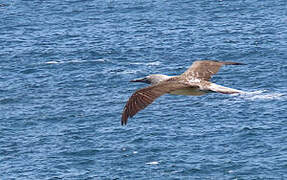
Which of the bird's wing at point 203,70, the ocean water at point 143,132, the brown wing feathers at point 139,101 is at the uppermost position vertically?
the brown wing feathers at point 139,101

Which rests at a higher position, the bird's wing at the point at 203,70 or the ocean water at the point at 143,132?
the bird's wing at the point at 203,70

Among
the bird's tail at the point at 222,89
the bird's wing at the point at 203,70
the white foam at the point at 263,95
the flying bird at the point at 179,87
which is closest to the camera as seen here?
the flying bird at the point at 179,87

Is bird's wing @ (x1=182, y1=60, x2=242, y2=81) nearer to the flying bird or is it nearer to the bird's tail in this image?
the flying bird

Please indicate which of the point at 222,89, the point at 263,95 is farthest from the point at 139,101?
the point at 263,95

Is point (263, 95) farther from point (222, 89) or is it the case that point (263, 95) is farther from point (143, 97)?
point (143, 97)

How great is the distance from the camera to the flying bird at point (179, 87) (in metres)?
41.7

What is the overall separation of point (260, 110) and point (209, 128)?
51.1ft

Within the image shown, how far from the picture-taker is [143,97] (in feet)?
140

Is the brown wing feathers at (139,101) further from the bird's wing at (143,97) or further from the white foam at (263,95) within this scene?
the white foam at (263,95)

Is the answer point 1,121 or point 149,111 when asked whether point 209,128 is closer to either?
point 149,111

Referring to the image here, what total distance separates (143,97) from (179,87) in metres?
3.72

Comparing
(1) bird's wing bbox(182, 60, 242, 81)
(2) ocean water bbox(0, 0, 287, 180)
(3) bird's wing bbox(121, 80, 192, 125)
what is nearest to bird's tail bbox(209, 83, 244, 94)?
(3) bird's wing bbox(121, 80, 192, 125)

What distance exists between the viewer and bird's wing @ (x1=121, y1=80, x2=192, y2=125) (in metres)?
41.0

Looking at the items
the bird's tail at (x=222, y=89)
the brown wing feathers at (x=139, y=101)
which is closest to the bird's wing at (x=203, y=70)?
the bird's tail at (x=222, y=89)
